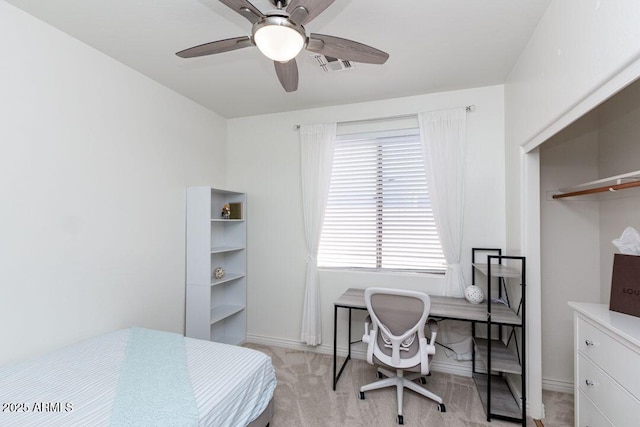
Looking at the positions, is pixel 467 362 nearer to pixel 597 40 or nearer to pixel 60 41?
pixel 597 40

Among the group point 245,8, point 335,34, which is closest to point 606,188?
point 335,34

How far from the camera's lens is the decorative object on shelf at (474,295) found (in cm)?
240

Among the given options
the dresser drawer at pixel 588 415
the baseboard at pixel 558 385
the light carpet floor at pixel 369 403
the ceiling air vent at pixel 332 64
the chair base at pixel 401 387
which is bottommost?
the light carpet floor at pixel 369 403

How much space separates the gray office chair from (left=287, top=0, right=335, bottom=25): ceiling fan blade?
170 centimetres

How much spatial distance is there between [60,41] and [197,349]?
7.28ft

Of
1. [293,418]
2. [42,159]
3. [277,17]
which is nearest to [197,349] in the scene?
[293,418]

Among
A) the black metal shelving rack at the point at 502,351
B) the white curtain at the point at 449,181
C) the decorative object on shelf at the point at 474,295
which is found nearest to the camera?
the black metal shelving rack at the point at 502,351

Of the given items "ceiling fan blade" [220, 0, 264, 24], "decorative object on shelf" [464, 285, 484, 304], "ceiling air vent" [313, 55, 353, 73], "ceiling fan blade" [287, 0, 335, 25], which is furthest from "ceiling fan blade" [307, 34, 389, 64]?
"decorative object on shelf" [464, 285, 484, 304]

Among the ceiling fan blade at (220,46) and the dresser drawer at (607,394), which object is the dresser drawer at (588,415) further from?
the ceiling fan blade at (220,46)

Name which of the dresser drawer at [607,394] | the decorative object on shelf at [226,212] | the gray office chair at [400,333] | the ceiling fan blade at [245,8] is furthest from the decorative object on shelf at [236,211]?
the dresser drawer at [607,394]

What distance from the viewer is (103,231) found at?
2127 mm

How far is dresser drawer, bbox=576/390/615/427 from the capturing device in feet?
4.71

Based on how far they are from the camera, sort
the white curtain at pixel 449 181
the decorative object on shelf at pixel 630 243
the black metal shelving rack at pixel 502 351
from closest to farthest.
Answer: the decorative object on shelf at pixel 630 243
the black metal shelving rack at pixel 502 351
the white curtain at pixel 449 181

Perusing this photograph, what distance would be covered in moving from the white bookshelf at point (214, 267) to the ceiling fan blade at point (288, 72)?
148 centimetres
